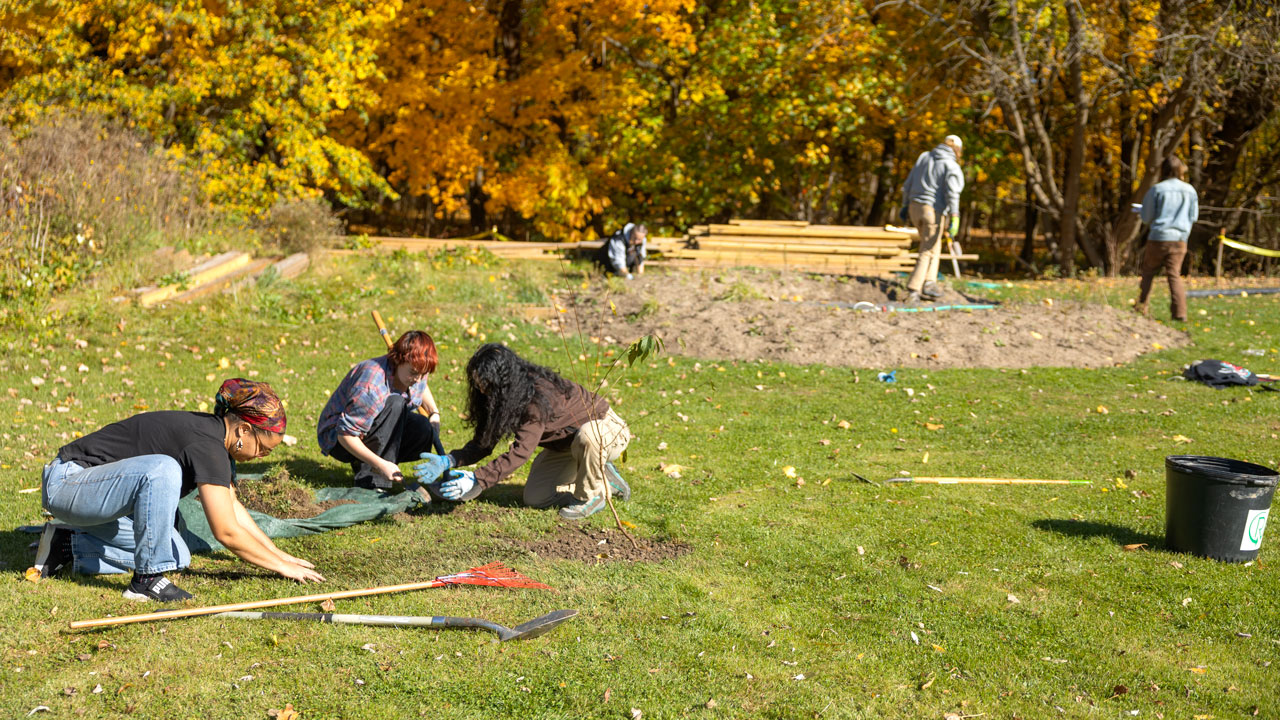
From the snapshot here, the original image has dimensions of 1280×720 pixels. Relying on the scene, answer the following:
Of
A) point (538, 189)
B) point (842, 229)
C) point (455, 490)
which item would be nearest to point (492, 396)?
point (455, 490)

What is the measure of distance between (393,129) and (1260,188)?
681 inches

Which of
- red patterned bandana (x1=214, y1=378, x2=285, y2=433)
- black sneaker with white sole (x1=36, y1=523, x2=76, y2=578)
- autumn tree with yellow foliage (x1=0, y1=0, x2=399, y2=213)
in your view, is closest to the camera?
red patterned bandana (x1=214, y1=378, x2=285, y2=433)

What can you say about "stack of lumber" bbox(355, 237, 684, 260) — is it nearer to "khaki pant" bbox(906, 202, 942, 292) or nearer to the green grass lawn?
"khaki pant" bbox(906, 202, 942, 292)

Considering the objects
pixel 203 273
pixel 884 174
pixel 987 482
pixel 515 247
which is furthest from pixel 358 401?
pixel 884 174

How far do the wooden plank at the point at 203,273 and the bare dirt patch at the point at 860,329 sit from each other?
4.20 m

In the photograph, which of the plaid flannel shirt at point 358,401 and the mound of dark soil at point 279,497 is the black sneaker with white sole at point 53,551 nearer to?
the mound of dark soil at point 279,497

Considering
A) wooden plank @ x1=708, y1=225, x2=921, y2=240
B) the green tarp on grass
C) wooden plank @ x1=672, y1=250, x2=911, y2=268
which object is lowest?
the green tarp on grass

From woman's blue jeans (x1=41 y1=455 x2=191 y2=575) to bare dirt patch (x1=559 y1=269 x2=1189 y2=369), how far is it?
19.3ft

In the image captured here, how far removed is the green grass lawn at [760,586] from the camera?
12.1 ft

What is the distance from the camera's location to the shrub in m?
14.5

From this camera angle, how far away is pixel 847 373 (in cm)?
969

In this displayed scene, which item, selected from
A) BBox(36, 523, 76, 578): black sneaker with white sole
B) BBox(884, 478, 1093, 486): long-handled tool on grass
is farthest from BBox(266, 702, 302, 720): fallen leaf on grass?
BBox(884, 478, 1093, 486): long-handled tool on grass

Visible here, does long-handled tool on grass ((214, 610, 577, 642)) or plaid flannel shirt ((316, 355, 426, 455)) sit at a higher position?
plaid flannel shirt ((316, 355, 426, 455))

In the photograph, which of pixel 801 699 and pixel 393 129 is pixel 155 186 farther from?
pixel 801 699
